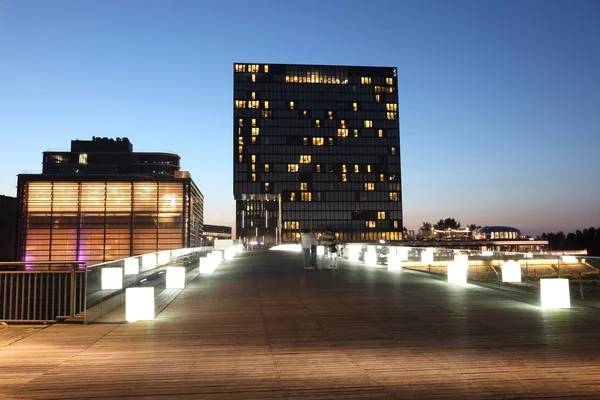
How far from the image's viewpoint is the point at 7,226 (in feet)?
318

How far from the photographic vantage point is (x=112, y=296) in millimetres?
13195

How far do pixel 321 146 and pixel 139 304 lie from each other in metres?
146

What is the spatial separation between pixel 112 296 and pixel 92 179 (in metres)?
71.5

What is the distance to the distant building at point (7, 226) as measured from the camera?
9450cm

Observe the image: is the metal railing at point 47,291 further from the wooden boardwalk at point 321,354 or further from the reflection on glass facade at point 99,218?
the reflection on glass facade at point 99,218

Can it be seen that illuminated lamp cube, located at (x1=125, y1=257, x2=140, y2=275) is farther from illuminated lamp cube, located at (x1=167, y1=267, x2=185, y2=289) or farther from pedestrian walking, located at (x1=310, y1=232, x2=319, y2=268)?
pedestrian walking, located at (x1=310, y1=232, x2=319, y2=268)

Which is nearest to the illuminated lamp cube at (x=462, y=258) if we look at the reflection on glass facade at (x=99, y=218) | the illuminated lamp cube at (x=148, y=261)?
the illuminated lamp cube at (x=148, y=261)

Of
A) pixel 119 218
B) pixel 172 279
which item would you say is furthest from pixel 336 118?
pixel 172 279

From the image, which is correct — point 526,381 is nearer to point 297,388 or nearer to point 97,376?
point 297,388

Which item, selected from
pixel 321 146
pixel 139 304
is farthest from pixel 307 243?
pixel 321 146

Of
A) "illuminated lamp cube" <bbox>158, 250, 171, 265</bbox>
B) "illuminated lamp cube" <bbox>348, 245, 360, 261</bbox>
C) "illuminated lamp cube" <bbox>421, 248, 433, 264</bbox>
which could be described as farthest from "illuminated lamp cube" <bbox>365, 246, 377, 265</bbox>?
"illuminated lamp cube" <bbox>158, 250, 171, 265</bbox>

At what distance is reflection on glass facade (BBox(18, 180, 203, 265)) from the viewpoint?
77812mm

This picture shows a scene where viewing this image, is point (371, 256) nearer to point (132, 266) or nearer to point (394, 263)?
point (394, 263)

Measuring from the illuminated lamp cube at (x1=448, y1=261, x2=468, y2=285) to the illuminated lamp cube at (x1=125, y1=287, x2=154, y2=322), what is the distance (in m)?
12.1
